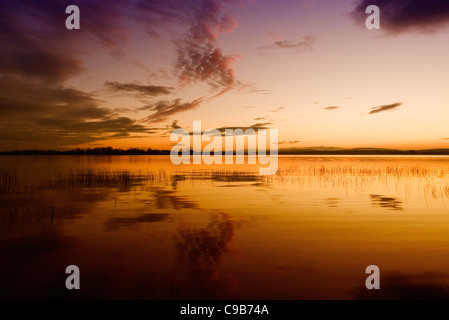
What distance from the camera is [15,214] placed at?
15055 mm

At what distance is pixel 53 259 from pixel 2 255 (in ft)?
5.39

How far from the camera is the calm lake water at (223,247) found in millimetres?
7398

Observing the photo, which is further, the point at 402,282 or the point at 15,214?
the point at 15,214

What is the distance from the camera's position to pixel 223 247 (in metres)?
10.2

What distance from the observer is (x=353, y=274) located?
8156 mm

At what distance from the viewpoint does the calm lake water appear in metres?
7.40

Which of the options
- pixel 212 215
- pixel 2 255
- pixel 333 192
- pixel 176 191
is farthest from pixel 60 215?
pixel 333 192

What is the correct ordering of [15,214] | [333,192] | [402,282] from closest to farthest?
[402,282], [15,214], [333,192]
